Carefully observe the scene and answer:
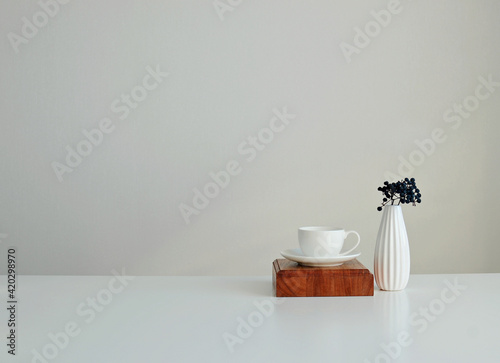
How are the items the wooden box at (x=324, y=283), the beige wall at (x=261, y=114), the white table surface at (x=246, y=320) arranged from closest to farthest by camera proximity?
the white table surface at (x=246, y=320) < the wooden box at (x=324, y=283) < the beige wall at (x=261, y=114)

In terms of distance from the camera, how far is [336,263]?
1.40 meters

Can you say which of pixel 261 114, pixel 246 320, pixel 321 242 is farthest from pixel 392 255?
pixel 261 114

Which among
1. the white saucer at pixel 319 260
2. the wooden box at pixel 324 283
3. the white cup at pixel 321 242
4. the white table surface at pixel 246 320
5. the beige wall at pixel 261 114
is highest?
the beige wall at pixel 261 114

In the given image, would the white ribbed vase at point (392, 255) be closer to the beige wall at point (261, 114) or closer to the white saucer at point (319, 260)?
the white saucer at point (319, 260)

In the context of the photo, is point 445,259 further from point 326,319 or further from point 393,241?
point 326,319

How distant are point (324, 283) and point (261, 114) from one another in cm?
168

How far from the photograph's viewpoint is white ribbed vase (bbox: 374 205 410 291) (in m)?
1.38

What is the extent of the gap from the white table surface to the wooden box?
3 centimetres

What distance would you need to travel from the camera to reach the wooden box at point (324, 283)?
1328 mm

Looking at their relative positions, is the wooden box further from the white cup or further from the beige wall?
the beige wall

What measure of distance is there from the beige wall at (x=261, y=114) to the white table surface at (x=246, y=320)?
1.40 m

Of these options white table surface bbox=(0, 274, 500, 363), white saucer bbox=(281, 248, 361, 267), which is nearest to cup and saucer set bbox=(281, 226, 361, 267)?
white saucer bbox=(281, 248, 361, 267)

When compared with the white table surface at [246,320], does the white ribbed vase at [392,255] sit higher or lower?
higher

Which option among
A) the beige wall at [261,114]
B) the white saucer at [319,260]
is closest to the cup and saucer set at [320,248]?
the white saucer at [319,260]
